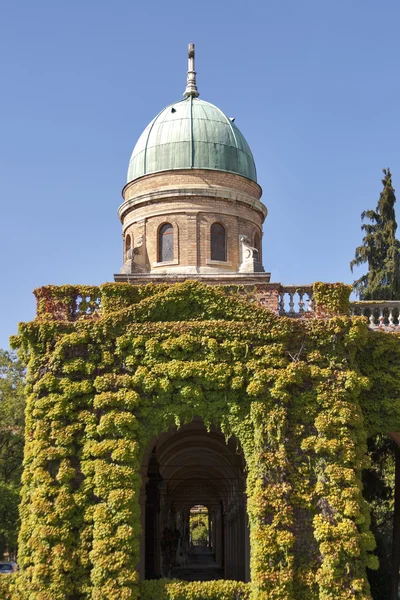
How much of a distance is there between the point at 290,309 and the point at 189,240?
8.58 m

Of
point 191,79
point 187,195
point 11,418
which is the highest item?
point 191,79

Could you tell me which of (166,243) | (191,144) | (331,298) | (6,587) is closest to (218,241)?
(166,243)

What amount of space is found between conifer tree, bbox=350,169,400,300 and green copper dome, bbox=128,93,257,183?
30.0ft

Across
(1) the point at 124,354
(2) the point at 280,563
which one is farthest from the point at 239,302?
(2) the point at 280,563

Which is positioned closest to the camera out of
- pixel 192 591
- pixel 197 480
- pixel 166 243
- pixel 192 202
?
pixel 192 591

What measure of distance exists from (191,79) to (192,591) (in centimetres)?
2078

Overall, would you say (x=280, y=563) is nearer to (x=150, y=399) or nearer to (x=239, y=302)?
(x=150, y=399)

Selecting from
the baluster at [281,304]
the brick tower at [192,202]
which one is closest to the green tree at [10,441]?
the brick tower at [192,202]

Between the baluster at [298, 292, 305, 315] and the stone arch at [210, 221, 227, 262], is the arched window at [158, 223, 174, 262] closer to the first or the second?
the stone arch at [210, 221, 227, 262]

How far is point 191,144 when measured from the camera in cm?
2636

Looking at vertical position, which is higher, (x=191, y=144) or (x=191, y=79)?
(x=191, y=79)

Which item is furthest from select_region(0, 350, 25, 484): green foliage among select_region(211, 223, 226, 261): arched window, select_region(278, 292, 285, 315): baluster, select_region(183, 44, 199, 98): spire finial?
select_region(278, 292, 285, 315): baluster

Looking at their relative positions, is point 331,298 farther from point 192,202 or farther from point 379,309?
point 192,202

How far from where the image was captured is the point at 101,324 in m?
16.4
